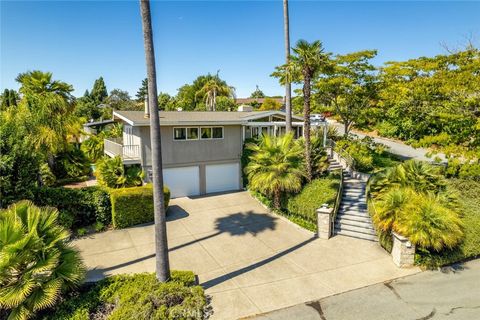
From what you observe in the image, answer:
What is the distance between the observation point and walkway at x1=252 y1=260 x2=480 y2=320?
27.5 ft

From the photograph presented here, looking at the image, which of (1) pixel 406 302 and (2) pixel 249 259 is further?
(2) pixel 249 259

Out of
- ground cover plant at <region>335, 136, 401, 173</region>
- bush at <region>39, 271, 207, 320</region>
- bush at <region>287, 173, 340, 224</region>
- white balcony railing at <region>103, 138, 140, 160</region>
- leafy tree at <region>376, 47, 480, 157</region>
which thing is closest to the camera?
bush at <region>39, 271, 207, 320</region>

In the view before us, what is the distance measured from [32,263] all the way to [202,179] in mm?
13033

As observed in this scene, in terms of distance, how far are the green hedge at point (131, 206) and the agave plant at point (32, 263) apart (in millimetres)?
5690

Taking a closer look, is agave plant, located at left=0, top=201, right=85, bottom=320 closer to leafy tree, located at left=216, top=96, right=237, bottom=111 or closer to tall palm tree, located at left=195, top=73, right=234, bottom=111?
tall palm tree, located at left=195, top=73, right=234, bottom=111

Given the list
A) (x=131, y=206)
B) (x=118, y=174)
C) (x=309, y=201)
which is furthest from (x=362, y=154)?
(x=118, y=174)

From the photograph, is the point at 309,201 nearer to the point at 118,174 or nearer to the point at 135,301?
the point at 135,301

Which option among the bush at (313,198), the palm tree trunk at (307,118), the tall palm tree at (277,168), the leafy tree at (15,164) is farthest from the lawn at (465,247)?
the leafy tree at (15,164)

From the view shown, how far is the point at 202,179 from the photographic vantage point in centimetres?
2039

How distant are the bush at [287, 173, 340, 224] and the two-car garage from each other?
658cm

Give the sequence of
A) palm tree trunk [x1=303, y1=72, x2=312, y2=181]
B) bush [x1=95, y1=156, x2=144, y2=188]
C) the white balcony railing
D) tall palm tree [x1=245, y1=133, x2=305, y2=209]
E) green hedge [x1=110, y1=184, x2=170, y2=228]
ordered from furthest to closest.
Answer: the white balcony railing
bush [x1=95, y1=156, x2=144, y2=188]
tall palm tree [x1=245, y1=133, x2=305, y2=209]
palm tree trunk [x1=303, y1=72, x2=312, y2=181]
green hedge [x1=110, y1=184, x2=170, y2=228]

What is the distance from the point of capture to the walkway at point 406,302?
838 centimetres

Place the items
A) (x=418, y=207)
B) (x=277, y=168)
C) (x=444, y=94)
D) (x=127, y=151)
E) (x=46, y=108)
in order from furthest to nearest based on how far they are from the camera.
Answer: (x=46, y=108)
(x=127, y=151)
(x=444, y=94)
(x=277, y=168)
(x=418, y=207)

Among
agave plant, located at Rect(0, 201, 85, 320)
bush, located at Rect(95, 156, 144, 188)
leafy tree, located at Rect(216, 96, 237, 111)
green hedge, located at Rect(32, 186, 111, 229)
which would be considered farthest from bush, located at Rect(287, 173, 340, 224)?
leafy tree, located at Rect(216, 96, 237, 111)
